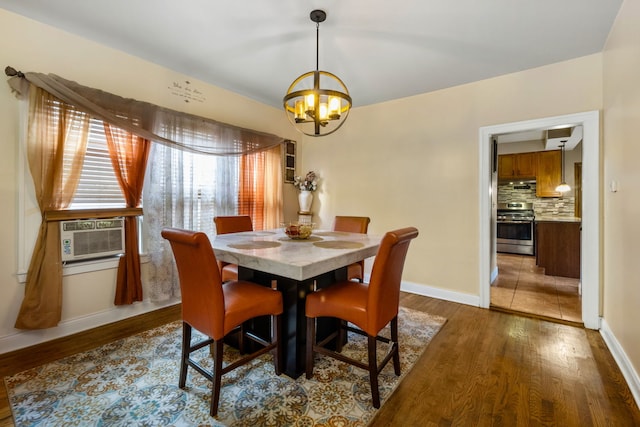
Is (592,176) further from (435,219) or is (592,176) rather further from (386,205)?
(386,205)

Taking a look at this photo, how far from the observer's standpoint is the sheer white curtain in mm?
2883

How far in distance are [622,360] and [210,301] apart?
2.77 meters

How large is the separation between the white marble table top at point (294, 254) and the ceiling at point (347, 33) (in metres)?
1.69

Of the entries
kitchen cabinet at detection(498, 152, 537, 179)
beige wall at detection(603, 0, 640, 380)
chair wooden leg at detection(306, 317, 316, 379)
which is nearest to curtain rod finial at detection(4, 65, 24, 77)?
chair wooden leg at detection(306, 317, 316, 379)

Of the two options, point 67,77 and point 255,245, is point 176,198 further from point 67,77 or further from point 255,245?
point 255,245

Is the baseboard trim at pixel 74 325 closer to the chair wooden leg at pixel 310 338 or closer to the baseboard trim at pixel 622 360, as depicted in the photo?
the chair wooden leg at pixel 310 338

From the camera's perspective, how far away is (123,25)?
230 centimetres

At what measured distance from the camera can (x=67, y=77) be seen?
241 centimetres

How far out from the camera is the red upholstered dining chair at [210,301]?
4.94 feet

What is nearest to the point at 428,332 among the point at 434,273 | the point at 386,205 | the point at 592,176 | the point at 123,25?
the point at 434,273

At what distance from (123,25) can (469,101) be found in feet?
11.2

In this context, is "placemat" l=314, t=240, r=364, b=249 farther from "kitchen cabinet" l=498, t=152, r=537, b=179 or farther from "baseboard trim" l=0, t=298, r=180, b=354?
"kitchen cabinet" l=498, t=152, r=537, b=179

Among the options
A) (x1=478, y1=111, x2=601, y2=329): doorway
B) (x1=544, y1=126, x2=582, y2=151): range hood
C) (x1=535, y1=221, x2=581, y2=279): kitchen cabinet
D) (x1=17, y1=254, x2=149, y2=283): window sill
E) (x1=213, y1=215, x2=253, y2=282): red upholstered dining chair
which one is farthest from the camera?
(x1=544, y1=126, x2=582, y2=151): range hood

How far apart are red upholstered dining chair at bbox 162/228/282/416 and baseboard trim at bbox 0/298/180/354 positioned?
1.40 metres
